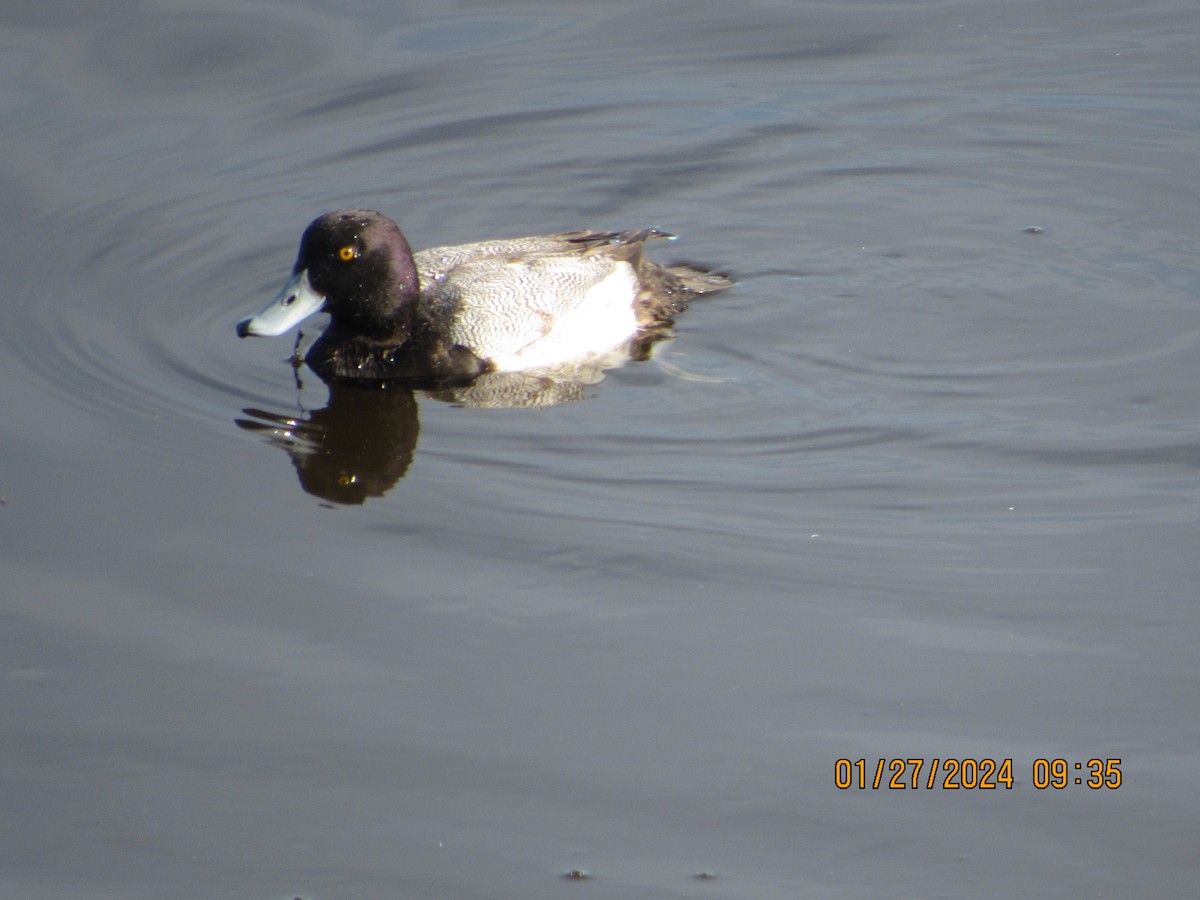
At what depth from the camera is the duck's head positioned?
7.34 m

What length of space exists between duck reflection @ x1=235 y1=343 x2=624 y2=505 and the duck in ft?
0.38

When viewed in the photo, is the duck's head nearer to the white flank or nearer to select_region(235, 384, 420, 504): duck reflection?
select_region(235, 384, 420, 504): duck reflection

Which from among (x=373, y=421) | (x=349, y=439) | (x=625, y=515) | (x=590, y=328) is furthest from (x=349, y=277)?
(x=625, y=515)

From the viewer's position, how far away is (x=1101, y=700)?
455cm

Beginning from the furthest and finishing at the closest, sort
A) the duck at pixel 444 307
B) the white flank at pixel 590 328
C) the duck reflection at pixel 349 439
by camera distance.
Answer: the white flank at pixel 590 328 → the duck at pixel 444 307 → the duck reflection at pixel 349 439

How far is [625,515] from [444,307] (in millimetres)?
2175

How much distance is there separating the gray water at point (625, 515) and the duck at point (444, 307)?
293mm

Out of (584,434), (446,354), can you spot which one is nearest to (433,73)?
(446,354)

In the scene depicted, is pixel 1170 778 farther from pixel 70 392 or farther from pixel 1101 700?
pixel 70 392

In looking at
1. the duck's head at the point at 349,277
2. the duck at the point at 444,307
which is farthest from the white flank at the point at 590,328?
the duck's head at the point at 349,277

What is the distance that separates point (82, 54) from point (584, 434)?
6.55 m

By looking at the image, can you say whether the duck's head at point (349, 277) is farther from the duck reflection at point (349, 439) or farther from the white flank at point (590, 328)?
the white flank at point (590, 328)

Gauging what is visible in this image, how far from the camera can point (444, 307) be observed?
749cm

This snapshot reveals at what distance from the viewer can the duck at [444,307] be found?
7.34 m
